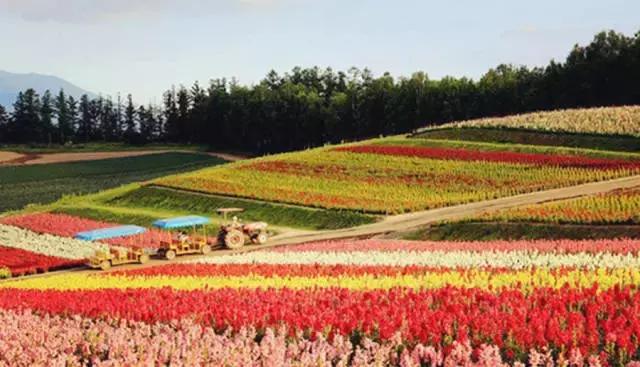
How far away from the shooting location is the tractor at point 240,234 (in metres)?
38.1

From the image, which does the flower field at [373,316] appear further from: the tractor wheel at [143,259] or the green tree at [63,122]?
the green tree at [63,122]

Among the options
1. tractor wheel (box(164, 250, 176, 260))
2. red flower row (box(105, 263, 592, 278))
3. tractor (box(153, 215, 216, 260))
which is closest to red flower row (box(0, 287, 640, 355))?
red flower row (box(105, 263, 592, 278))

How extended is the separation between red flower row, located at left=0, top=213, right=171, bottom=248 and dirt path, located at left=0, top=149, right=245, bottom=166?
2252 inches

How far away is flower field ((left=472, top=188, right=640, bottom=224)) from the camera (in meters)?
30.8

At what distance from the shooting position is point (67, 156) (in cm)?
11469

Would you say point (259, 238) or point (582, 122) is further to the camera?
point (582, 122)

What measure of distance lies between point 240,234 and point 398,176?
17.7m

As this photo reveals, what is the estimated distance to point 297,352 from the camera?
31.7ft

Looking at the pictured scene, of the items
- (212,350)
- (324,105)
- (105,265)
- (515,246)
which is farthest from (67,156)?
(212,350)

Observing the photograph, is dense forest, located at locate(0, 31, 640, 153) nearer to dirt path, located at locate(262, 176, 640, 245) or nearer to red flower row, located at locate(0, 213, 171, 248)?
dirt path, located at locate(262, 176, 640, 245)

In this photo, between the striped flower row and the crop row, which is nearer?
the striped flower row

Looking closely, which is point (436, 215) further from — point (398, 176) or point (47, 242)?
point (47, 242)

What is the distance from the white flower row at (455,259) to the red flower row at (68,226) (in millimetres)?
13849

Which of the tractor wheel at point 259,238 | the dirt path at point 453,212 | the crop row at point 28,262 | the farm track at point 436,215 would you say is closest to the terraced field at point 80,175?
the crop row at point 28,262
